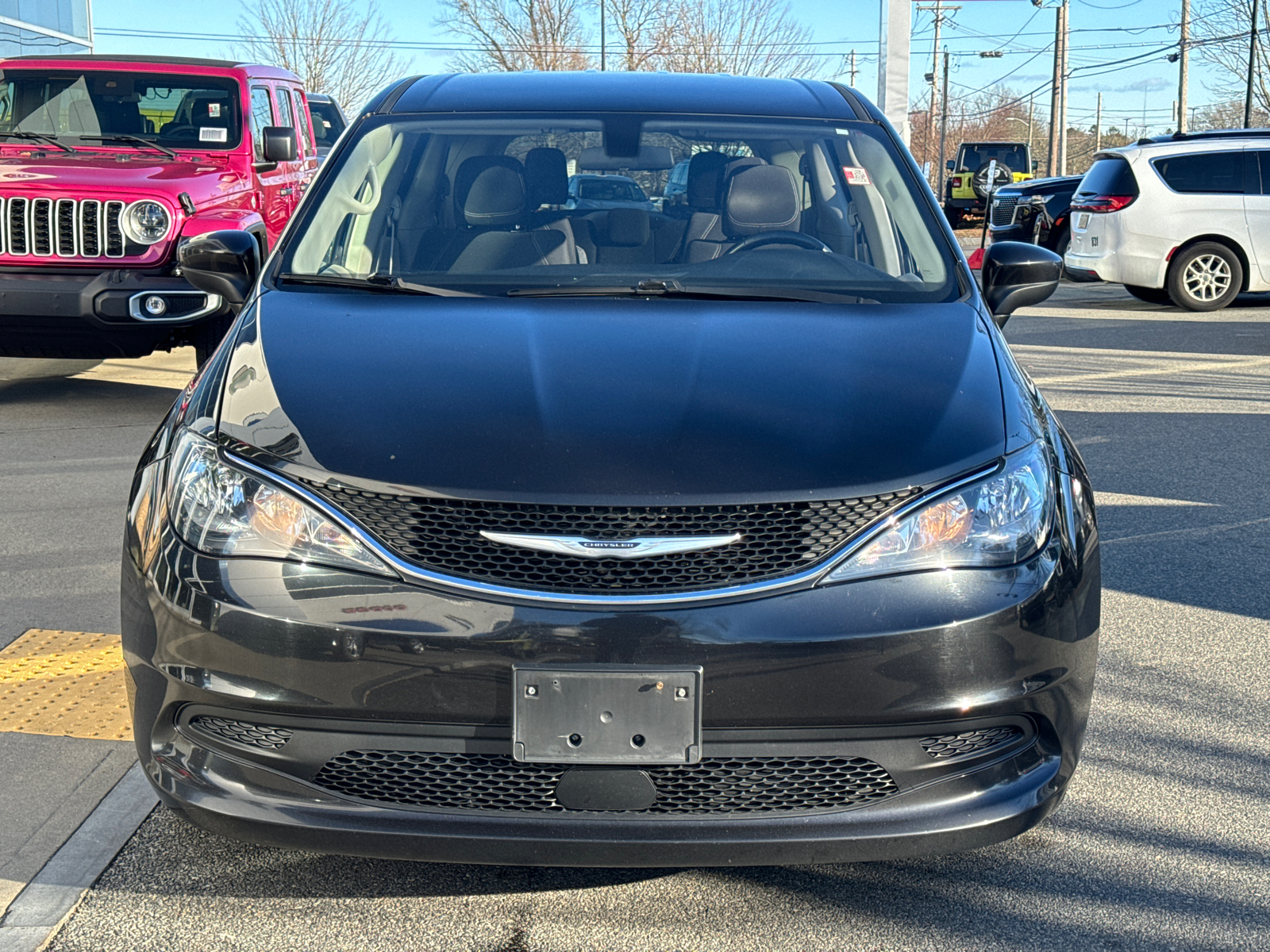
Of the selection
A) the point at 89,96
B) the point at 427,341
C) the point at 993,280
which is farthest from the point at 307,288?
the point at 89,96

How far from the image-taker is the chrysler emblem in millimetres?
2330

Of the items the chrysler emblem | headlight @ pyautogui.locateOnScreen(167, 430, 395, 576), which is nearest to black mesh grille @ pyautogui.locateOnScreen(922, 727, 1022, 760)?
the chrysler emblem

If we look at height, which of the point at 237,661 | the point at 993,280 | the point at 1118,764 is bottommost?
the point at 1118,764

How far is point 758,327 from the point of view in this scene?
3088 millimetres

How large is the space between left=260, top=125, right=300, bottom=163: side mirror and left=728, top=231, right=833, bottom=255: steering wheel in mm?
5233

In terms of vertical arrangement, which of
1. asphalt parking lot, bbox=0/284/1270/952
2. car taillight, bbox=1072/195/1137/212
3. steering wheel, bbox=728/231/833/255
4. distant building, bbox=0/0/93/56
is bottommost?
asphalt parking lot, bbox=0/284/1270/952

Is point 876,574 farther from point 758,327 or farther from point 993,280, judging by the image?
point 993,280

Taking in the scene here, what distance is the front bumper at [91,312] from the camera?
7.20 meters

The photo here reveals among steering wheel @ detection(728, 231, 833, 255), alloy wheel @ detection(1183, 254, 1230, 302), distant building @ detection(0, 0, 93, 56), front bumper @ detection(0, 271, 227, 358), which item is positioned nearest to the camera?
steering wheel @ detection(728, 231, 833, 255)

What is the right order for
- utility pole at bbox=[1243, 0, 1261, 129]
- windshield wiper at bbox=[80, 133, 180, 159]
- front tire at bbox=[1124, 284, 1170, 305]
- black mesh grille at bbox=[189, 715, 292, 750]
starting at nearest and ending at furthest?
black mesh grille at bbox=[189, 715, 292, 750]
windshield wiper at bbox=[80, 133, 180, 159]
front tire at bbox=[1124, 284, 1170, 305]
utility pole at bbox=[1243, 0, 1261, 129]

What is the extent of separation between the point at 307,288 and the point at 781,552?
157cm

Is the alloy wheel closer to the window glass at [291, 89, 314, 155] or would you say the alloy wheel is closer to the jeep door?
the window glass at [291, 89, 314, 155]

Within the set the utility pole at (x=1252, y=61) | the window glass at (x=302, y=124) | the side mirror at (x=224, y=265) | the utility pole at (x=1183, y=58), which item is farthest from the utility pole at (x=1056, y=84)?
the side mirror at (x=224, y=265)

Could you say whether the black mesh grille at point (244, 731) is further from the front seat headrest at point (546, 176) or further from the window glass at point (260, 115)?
the window glass at point (260, 115)
